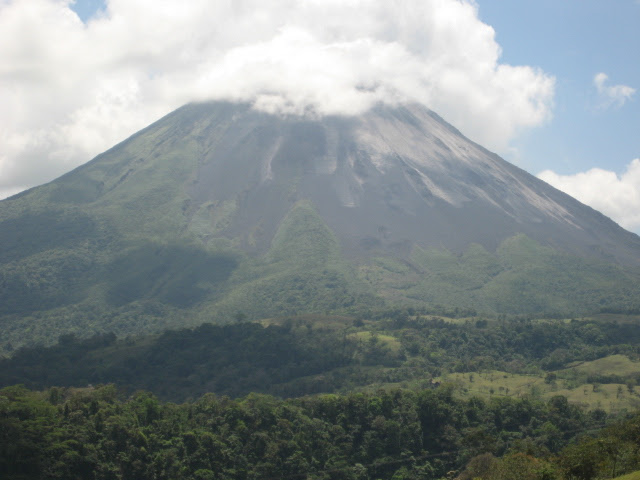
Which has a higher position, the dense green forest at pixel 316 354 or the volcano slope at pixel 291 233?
the volcano slope at pixel 291 233

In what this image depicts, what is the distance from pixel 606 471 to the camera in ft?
103

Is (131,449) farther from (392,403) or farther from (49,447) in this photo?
(392,403)

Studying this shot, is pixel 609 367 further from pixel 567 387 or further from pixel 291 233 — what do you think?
pixel 291 233

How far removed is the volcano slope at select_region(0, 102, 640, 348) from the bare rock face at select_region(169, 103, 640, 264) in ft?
1.48

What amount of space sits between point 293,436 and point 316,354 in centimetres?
3734

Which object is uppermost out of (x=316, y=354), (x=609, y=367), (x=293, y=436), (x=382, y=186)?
(x=382, y=186)

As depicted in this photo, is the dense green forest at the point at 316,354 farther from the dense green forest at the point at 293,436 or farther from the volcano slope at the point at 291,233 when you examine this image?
the dense green forest at the point at 293,436

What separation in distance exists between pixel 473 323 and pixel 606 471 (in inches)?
2689

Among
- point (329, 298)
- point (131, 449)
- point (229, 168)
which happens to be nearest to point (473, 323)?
point (329, 298)

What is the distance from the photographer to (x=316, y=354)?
85.4m

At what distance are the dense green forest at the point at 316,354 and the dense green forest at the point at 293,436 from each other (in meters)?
21.8

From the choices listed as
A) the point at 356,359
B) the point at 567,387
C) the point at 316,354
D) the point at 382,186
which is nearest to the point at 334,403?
the point at 356,359

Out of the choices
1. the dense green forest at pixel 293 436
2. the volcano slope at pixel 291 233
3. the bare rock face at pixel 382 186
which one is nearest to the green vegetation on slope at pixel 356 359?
the volcano slope at pixel 291 233

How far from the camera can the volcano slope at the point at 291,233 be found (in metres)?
117
